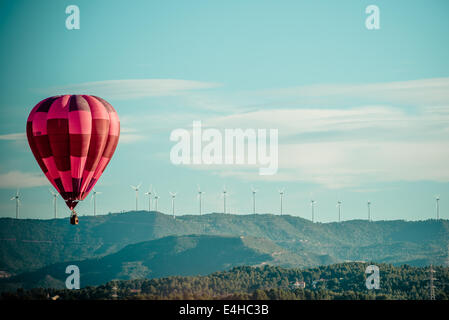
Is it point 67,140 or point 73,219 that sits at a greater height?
point 67,140

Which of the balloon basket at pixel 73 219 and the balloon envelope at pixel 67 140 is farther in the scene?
the balloon envelope at pixel 67 140

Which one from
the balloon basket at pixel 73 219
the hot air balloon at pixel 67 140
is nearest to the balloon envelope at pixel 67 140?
the hot air balloon at pixel 67 140

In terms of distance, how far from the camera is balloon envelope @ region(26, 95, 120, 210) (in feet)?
351

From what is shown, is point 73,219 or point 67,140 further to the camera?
point 67,140

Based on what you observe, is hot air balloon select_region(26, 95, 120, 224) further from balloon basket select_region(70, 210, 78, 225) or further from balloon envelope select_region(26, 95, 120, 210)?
balloon basket select_region(70, 210, 78, 225)

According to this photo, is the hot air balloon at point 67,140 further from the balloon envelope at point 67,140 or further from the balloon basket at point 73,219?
the balloon basket at point 73,219

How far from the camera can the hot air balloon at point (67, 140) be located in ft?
351

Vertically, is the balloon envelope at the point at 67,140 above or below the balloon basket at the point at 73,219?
above

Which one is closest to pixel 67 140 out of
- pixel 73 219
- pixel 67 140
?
pixel 67 140

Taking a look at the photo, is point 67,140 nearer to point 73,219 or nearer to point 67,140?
point 67,140

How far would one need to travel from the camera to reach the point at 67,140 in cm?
10731

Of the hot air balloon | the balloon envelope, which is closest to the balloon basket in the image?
the hot air balloon
